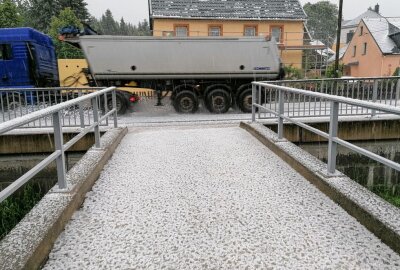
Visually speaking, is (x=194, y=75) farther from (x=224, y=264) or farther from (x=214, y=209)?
(x=224, y=264)

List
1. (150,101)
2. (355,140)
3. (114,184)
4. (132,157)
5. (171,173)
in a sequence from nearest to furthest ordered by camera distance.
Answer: (114,184) → (171,173) → (132,157) → (355,140) → (150,101)

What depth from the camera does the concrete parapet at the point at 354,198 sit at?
126 inches

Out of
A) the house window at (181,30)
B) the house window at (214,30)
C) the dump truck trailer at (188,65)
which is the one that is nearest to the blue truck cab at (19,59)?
the dump truck trailer at (188,65)

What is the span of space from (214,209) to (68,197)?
155cm

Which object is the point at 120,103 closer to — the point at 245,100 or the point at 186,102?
the point at 186,102

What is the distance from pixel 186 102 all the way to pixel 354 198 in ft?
36.1

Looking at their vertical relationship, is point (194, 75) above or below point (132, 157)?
above

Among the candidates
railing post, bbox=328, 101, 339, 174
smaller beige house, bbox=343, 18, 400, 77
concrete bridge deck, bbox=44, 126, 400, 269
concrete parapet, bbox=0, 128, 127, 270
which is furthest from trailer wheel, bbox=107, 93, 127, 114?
smaller beige house, bbox=343, 18, 400, 77

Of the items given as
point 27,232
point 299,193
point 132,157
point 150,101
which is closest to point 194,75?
point 150,101

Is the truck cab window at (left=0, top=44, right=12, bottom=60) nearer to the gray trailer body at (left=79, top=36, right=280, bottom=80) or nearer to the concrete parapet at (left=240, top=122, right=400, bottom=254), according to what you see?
the gray trailer body at (left=79, top=36, right=280, bottom=80)

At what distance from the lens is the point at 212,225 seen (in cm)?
361

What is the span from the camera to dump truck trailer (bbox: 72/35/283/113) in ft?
44.1

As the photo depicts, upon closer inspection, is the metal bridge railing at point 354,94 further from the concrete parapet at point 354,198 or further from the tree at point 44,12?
the tree at point 44,12

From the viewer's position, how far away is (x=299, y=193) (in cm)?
443
